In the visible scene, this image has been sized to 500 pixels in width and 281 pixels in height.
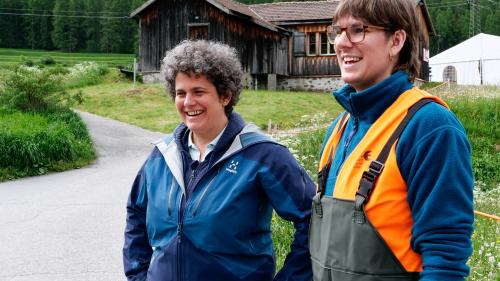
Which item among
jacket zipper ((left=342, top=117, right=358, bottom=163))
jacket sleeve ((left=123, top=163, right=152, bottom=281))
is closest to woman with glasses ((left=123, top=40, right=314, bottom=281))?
jacket sleeve ((left=123, top=163, right=152, bottom=281))

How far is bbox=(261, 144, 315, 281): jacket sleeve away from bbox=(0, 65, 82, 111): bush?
15.5m

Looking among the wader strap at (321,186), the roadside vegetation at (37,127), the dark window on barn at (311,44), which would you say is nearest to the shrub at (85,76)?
the dark window on barn at (311,44)

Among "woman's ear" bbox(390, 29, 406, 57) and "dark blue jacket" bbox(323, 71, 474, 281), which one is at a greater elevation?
"woman's ear" bbox(390, 29, 406, 57)

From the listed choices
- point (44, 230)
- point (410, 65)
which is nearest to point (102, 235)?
point (44, 230)

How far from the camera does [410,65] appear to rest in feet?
8.47

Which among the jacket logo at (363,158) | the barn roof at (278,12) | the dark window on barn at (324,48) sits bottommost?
the jacket logo at (363,158)

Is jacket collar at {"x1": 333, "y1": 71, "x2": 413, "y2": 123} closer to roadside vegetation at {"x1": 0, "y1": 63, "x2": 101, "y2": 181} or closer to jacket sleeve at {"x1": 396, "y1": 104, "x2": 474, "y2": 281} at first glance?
jacket sleeve at {"x1": 396, "y1": 104, "x2": 474, "y2": 281}

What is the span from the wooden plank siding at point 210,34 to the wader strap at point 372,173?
27.8 metres

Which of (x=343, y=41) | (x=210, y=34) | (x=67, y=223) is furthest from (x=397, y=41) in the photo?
(x=210, y=34)

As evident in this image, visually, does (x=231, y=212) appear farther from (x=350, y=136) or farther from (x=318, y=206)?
(x=350, y=136)

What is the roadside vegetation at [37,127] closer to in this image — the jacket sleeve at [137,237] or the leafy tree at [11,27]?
the jacket sleeve at [137,237]

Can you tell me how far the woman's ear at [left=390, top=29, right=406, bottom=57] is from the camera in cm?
252

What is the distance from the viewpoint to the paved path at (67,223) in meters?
6.97

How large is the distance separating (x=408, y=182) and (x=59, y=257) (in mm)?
6003
